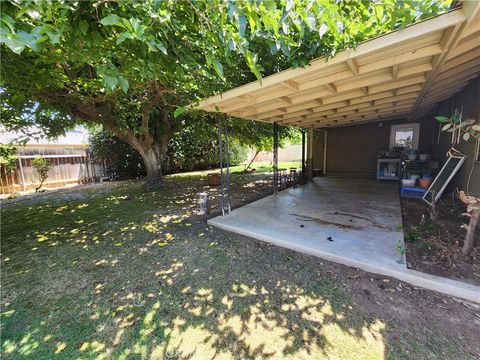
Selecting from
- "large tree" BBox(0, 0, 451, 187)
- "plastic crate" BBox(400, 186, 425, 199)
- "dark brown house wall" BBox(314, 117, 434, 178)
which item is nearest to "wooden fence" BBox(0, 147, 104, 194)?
"large tree" BBox(0, 0, 451, 187)

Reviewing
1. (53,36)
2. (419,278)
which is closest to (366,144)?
(419,278)

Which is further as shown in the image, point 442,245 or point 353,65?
point 442,245

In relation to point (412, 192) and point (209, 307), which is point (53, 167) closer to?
point (209, 307)

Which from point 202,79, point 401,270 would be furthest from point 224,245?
point 202,79

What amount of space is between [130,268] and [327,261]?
2459mm

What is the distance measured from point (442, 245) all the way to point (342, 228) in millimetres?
1195

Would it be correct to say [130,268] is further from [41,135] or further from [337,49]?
[41,135]

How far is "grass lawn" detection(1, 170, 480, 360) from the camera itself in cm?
Answer: 163

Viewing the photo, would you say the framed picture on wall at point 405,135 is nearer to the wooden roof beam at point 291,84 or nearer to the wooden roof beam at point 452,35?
the wooden roof beam at point 452,35

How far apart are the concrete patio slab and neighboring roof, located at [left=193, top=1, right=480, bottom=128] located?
2.13m

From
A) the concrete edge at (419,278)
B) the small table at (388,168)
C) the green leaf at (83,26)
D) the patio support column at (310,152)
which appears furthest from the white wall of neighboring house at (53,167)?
the small table at (388,168)

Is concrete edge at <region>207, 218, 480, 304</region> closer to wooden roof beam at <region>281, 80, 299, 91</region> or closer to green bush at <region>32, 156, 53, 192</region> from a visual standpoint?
wooden roof beam at <region>281, 80, 299, 91</region>

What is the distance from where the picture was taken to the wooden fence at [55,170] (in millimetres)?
7941

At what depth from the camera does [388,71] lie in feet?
9.93
